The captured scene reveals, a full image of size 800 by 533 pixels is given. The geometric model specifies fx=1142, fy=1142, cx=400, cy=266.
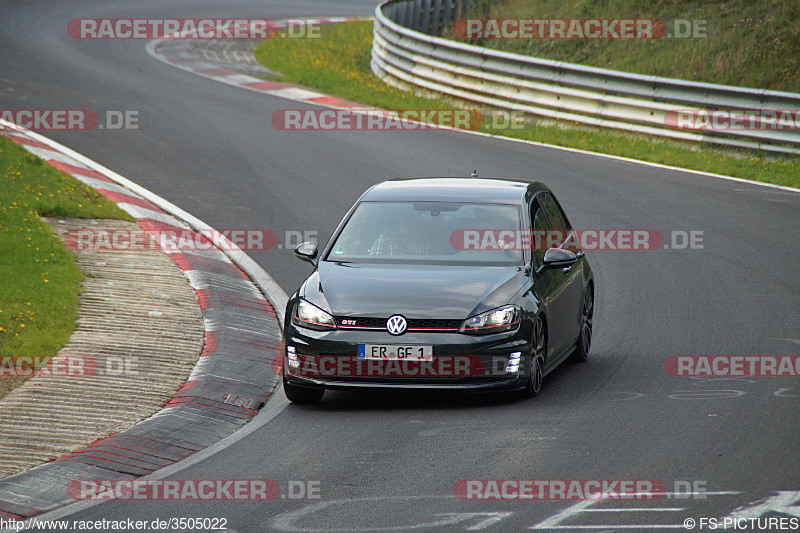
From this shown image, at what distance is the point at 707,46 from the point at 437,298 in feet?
55.2

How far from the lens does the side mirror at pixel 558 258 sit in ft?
29.8

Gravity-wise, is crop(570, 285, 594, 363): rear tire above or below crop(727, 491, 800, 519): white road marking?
above

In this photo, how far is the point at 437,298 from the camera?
842 centimetres

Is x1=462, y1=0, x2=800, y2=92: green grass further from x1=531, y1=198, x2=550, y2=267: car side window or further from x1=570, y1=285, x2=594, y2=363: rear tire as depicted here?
x1=531, y1=198, x2=550, y2=267: car side window

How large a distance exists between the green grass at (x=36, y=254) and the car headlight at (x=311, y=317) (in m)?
2.15

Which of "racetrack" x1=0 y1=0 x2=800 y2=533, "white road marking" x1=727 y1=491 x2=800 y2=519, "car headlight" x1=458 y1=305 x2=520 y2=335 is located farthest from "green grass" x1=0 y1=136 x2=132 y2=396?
"white road marking" x1=727 y1=491 x2=800 y2=519

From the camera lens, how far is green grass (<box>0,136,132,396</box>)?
31.6 feet

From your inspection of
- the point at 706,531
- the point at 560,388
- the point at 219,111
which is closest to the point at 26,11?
the point at 219,111

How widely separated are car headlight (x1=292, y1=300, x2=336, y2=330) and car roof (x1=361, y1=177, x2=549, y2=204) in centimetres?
157

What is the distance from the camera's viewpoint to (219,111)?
22.1m

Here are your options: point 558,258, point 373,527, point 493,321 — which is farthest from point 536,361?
point 373,527

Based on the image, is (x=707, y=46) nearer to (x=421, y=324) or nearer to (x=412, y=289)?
(x=412, y=289)

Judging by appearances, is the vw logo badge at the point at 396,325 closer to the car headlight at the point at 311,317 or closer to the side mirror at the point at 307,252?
the car headlight at the point at 311,317

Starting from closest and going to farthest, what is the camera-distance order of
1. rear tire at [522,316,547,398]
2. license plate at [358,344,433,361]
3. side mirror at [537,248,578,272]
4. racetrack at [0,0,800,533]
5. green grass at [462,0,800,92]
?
racetrack at [0,0,800,533]
license plate at [358,344,433,361]
rear tire at [522,316,547,398]
side mirror at [537,248,578,272]
green grass at [462,0,800,92]
